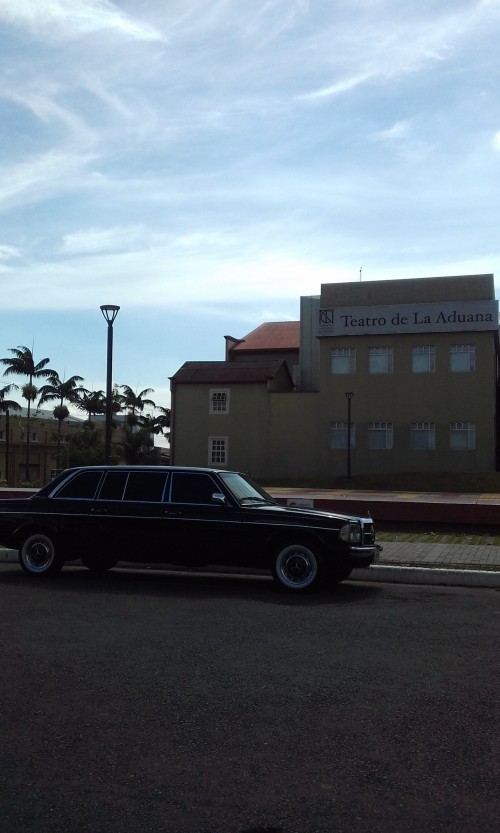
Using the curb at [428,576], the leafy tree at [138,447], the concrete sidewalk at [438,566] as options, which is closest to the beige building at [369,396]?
the leafy tree at [138,447]

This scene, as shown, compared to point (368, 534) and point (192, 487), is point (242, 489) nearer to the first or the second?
point (192, 487)

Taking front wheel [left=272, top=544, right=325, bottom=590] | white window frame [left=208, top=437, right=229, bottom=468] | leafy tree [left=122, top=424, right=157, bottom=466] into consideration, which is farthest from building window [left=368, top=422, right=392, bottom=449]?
front wheel [left=272, top=544, right=325, bottom=590]

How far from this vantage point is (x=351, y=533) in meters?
10.7

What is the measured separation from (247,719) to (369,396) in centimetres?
4569

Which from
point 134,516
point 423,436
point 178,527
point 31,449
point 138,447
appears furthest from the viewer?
point 31,449

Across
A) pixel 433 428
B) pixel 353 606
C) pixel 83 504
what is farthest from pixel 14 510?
pixel 433 428

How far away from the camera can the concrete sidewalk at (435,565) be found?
11641 millimetres

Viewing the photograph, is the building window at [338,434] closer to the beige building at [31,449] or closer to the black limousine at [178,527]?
the beige building at [31,449]

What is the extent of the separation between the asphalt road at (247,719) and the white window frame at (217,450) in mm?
43762

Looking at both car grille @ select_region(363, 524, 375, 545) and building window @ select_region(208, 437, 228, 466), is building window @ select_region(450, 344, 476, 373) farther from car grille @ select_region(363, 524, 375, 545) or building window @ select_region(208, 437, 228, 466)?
car grille @ select_region(363, 524, 375, 545)

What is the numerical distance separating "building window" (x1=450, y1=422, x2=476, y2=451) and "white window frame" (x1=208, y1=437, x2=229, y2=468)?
14.2 meters

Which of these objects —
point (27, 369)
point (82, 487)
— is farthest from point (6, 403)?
point (82, 487)

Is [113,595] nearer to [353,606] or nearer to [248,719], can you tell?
[353,606]

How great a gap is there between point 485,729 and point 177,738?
1.89m
